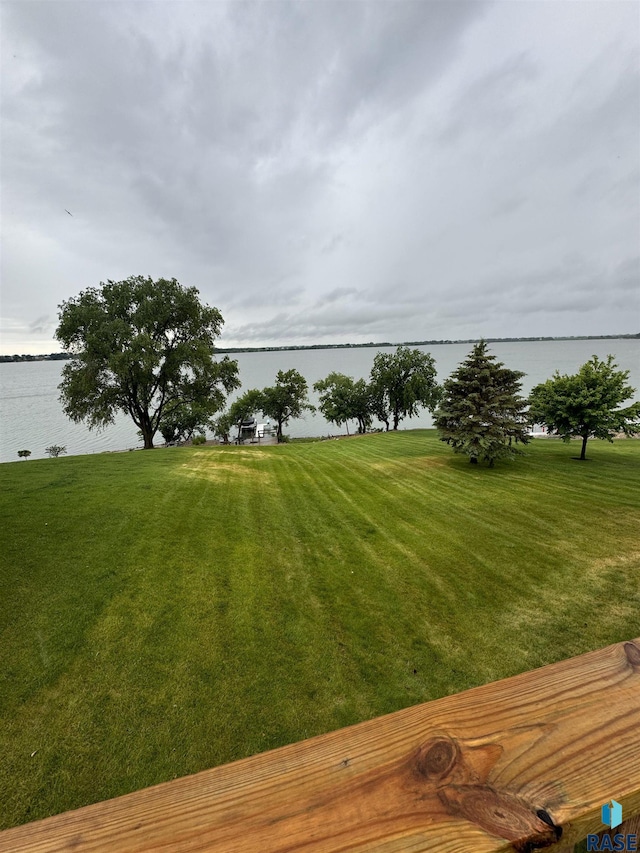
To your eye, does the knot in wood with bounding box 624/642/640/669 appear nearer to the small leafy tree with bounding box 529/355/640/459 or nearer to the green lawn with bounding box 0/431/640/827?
the green lawn with bounding box 0/431/640/827

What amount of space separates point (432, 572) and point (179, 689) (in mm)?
4341

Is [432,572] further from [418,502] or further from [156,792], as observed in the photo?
[156,792]

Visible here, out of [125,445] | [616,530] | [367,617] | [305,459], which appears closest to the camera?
[367,617]

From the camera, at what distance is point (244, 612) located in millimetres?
5047

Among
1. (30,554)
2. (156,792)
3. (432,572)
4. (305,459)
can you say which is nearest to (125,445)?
(305,459)

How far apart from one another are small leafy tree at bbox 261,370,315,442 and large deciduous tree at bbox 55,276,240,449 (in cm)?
1784

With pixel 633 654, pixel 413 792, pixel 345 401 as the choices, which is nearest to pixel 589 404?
pixel 633 654

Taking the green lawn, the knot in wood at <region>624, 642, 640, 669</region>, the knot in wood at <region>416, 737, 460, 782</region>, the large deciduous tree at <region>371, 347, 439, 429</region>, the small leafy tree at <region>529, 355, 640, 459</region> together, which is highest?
the large deciduous tree at <region>371, 347, 439, 429</region>

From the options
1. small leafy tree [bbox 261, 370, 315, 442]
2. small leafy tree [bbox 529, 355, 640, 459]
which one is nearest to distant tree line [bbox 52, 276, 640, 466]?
small leafy tree [bbox 529, 355, 640, 459]

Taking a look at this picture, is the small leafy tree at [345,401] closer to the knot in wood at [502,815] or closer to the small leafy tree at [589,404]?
the small leafy tree at [589,404]

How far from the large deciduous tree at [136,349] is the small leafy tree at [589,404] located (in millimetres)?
17844

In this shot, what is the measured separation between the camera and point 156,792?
2.66ft

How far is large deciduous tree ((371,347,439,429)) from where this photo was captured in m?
35.1

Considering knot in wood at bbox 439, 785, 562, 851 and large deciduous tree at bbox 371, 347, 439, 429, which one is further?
large deciduous tree at bbox 371, 347, 439, 429
